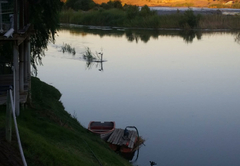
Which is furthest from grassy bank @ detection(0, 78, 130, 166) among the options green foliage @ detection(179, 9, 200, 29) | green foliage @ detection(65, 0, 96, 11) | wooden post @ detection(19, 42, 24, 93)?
green foliage @ detection(65, 0, 96, 11)

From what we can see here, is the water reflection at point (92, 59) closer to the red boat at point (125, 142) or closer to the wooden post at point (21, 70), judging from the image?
the red boat at point (125, 142)

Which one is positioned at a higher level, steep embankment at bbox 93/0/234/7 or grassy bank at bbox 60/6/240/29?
steep embankment at bbox 93/0/234/7

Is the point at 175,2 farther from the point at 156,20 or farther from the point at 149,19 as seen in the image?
the point at 156,20

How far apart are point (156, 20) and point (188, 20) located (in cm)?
463

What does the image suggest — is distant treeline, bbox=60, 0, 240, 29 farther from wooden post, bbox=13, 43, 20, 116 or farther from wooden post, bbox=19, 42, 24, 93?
wooden post, bbox=13, 43, 20, 116

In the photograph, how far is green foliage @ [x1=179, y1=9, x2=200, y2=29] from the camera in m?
59.9

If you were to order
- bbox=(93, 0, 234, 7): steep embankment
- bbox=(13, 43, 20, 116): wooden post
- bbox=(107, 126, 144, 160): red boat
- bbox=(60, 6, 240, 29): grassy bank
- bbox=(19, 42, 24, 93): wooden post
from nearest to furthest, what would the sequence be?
bbox=(13, 43, 20, 116): wooden post, bbox=(19, 42, 24, 93): wooden post, bbox=(107, 126, 144, 160): red boat, bbox=(60, 6, 240, 29): grassy bank, bbox=(93, 0, 234, 7): steep embankment

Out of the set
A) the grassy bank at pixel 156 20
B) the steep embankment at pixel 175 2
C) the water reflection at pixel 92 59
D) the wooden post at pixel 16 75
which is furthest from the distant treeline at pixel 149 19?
the steep embankment at pixel 175 2

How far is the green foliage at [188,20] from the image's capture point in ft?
197

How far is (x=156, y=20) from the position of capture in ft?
200

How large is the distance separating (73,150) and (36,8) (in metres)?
7.50

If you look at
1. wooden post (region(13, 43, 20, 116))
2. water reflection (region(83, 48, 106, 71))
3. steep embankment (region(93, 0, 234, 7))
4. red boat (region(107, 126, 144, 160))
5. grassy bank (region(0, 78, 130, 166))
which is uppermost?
steep embankment (region(93, 0, 234, 7))

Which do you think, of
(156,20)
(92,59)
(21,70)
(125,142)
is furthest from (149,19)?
(21,70)

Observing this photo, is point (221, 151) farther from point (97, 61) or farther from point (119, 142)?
point (97, 61)
